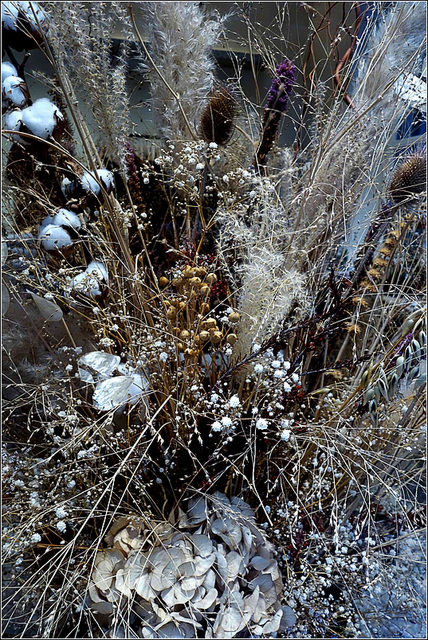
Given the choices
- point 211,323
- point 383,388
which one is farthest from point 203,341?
point 383,388

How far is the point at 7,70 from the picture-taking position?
0.72m

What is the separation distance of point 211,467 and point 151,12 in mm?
637

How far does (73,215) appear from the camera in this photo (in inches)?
29.4

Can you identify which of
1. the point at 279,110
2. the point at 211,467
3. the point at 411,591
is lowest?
the point at 411,591

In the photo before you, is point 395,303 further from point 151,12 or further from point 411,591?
point 151,12

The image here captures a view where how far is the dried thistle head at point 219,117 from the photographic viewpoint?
2.56 feet

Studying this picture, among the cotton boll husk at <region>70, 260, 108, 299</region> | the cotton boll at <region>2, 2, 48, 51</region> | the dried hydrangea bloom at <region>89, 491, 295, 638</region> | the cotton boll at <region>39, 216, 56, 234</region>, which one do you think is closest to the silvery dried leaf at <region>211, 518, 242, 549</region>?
the dried hydrangea bloom at <region>89, 491, 295, 638</region>

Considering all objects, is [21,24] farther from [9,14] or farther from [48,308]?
[48,308]

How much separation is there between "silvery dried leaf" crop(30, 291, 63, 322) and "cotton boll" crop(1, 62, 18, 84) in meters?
0.29

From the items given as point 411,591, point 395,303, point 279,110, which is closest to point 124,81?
point 279,110

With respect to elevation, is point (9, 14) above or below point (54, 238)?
above

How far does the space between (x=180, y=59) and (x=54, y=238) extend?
314 mm

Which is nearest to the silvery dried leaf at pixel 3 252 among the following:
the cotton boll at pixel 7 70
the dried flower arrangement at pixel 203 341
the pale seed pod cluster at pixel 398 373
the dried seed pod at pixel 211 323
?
the dried flower arrangement at pixel 203 341

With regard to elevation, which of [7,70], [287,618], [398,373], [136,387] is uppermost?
[7,70]
